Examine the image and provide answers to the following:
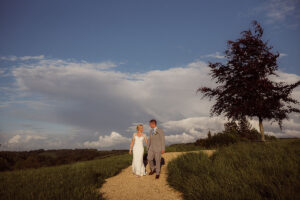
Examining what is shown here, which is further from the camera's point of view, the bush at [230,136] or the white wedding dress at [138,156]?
the bush at [230,136]

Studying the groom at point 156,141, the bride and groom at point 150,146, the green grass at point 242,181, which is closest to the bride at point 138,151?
the bride and groom at point 150,146

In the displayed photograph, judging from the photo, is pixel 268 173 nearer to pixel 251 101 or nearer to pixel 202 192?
pixel 202 192

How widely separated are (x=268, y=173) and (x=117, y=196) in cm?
456

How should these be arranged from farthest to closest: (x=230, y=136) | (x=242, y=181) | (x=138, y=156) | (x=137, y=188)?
(x=230, y=136), (x=138, y=156), (x=137, y=188), (x=242, y=181)

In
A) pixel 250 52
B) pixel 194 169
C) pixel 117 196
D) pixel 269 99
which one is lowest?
pixel 117 196

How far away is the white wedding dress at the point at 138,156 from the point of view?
30.0ft

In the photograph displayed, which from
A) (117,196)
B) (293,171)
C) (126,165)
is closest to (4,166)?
(126,165)

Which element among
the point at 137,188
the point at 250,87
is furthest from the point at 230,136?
the point at 137,188

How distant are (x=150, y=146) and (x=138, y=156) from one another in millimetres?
836

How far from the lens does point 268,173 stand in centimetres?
583

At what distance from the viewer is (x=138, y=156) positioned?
9.24 metres

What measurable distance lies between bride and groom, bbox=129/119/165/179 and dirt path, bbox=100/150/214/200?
42cm

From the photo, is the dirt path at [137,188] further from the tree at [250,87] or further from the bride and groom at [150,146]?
the tree at [250,87]

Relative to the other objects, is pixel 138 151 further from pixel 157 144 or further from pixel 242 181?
pixel 242 181
